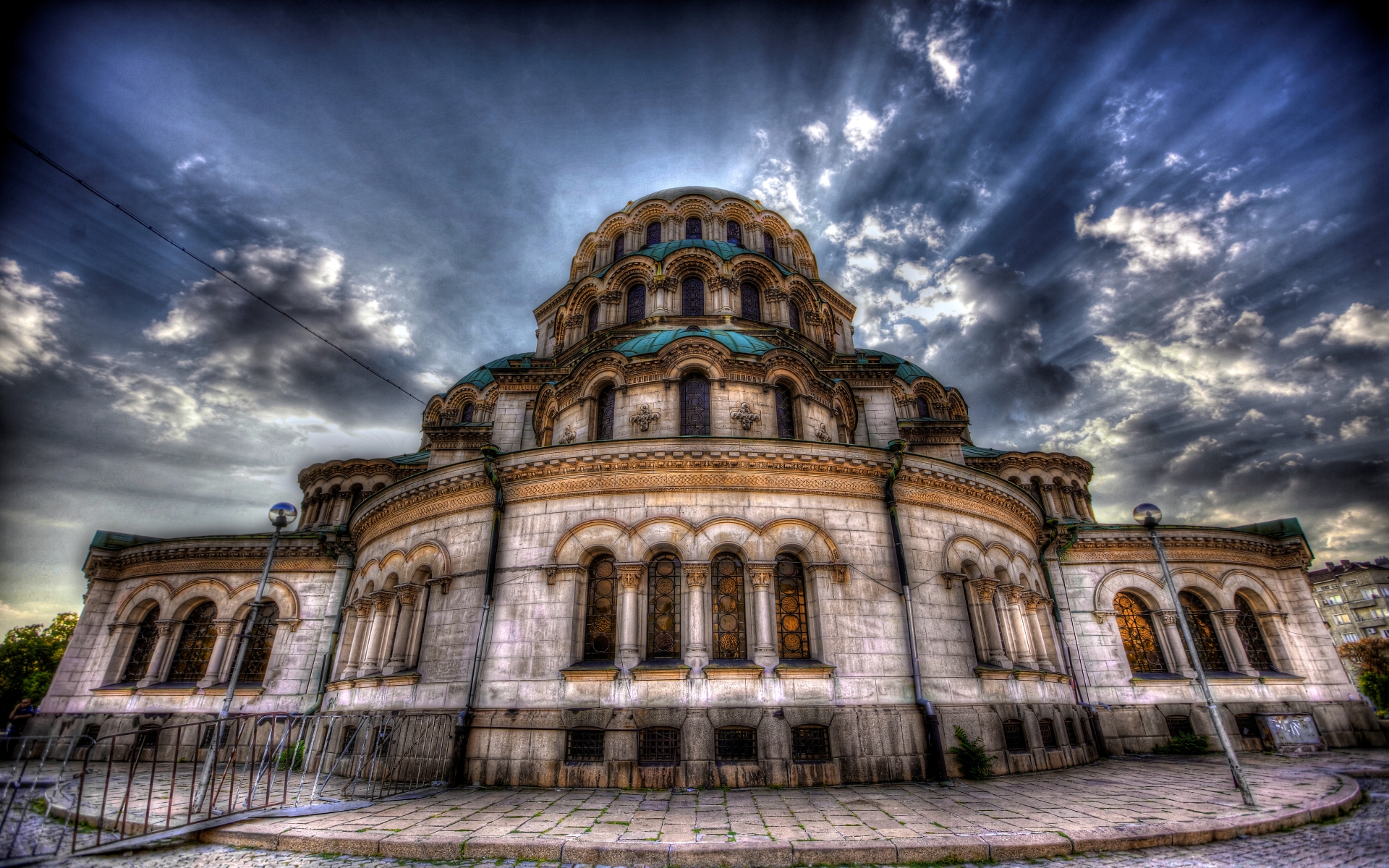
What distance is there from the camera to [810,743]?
1141 centimetres

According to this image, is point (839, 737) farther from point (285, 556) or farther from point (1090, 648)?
point (285, 556)

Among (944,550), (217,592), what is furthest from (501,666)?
(217,592)

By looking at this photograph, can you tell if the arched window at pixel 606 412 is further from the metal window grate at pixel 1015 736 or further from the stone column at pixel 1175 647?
the stone column at pixel 1175 647

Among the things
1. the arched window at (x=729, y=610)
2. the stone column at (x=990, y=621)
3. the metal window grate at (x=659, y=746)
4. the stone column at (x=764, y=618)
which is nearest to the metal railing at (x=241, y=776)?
the metal window grate at (x=659, y=746)

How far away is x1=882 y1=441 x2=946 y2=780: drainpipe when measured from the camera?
11516mm

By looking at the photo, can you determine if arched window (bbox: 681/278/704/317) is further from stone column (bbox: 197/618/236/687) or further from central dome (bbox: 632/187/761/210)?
stone column (bbox: 197/618/236/687)

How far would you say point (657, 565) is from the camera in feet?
42.3

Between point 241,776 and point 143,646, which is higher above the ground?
point 143,646

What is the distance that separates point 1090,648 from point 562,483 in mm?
16591

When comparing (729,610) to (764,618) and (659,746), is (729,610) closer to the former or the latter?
(764,618)

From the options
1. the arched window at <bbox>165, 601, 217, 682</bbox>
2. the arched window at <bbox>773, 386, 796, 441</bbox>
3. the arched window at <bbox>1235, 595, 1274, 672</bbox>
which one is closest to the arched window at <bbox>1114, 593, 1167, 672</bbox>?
the arched window at <bbox>1235, 595, 1274, 672</bbox>

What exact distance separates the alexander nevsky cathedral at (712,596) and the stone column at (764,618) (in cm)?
6

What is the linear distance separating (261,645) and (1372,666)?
218ft

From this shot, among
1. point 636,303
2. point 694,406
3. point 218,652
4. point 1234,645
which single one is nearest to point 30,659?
point 218,652
